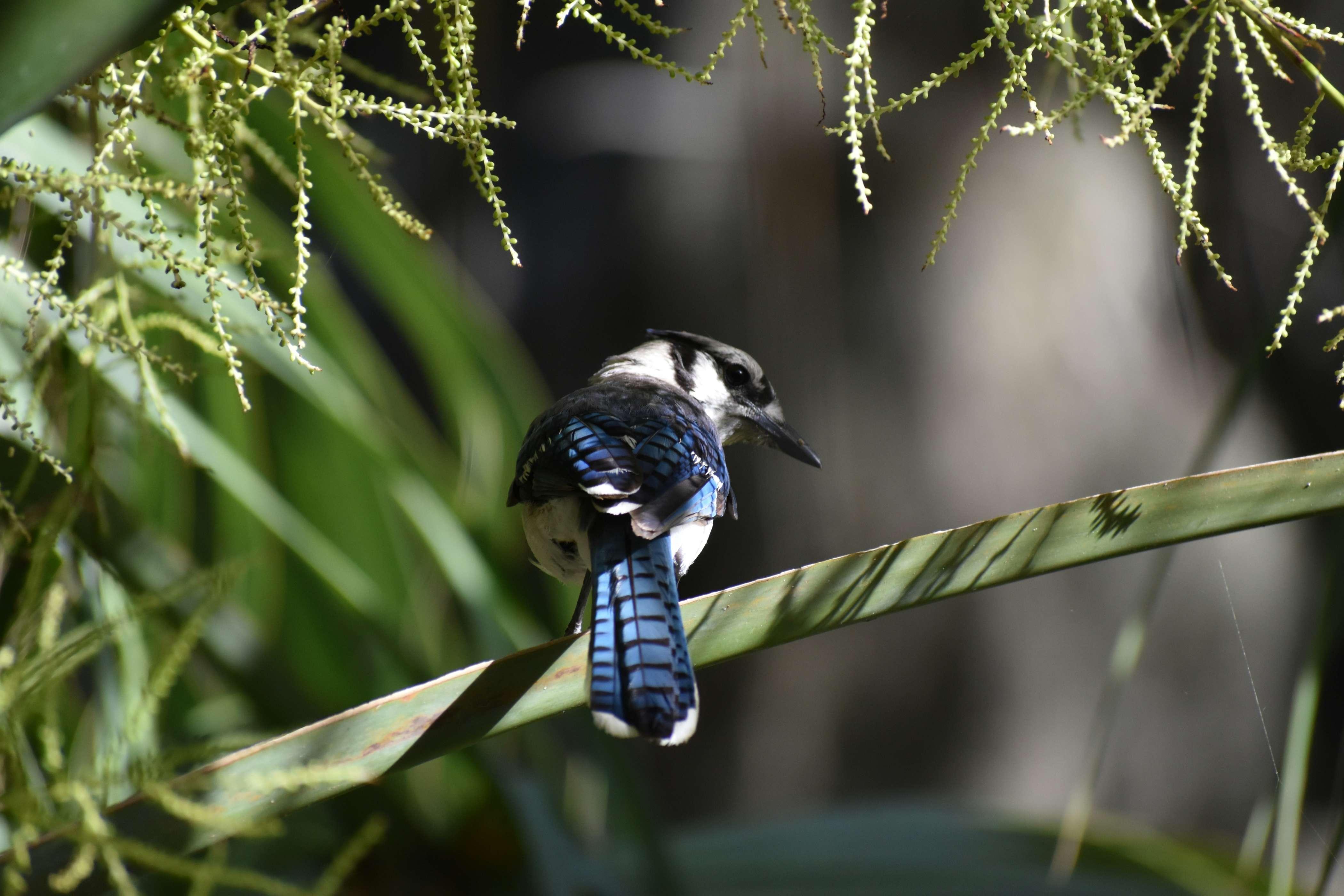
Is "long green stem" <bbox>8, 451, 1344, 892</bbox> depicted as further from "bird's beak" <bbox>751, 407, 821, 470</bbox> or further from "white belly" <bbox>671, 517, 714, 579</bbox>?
"bird's beak" <bbox>751, 407, 821, 470</bbox>

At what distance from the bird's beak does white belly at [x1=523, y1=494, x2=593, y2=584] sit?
285mm

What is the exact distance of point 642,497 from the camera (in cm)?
72

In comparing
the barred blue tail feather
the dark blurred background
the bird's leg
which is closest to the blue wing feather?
the barred blue tail feather

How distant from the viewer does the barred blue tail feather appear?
1.69 feet

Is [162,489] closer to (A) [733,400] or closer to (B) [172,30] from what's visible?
(A) [733,400]

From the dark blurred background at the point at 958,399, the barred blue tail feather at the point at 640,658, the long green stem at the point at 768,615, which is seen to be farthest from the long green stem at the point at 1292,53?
the dark blurred background at the point at 958,399

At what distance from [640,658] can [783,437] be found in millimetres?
541

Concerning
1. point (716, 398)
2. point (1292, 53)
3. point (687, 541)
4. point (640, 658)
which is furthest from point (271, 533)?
point (1292, 53)

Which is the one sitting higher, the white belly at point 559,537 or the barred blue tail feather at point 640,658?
the white belly at point 559,537

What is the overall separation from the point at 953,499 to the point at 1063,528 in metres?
2.14

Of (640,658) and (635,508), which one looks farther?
(635,508)

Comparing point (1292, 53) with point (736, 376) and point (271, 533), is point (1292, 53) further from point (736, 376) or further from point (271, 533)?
point (271, 533)

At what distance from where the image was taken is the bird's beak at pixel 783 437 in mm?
1039

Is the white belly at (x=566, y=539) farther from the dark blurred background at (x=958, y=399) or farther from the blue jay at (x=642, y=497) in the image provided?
the dark blurred background at (x=958, y=399)
